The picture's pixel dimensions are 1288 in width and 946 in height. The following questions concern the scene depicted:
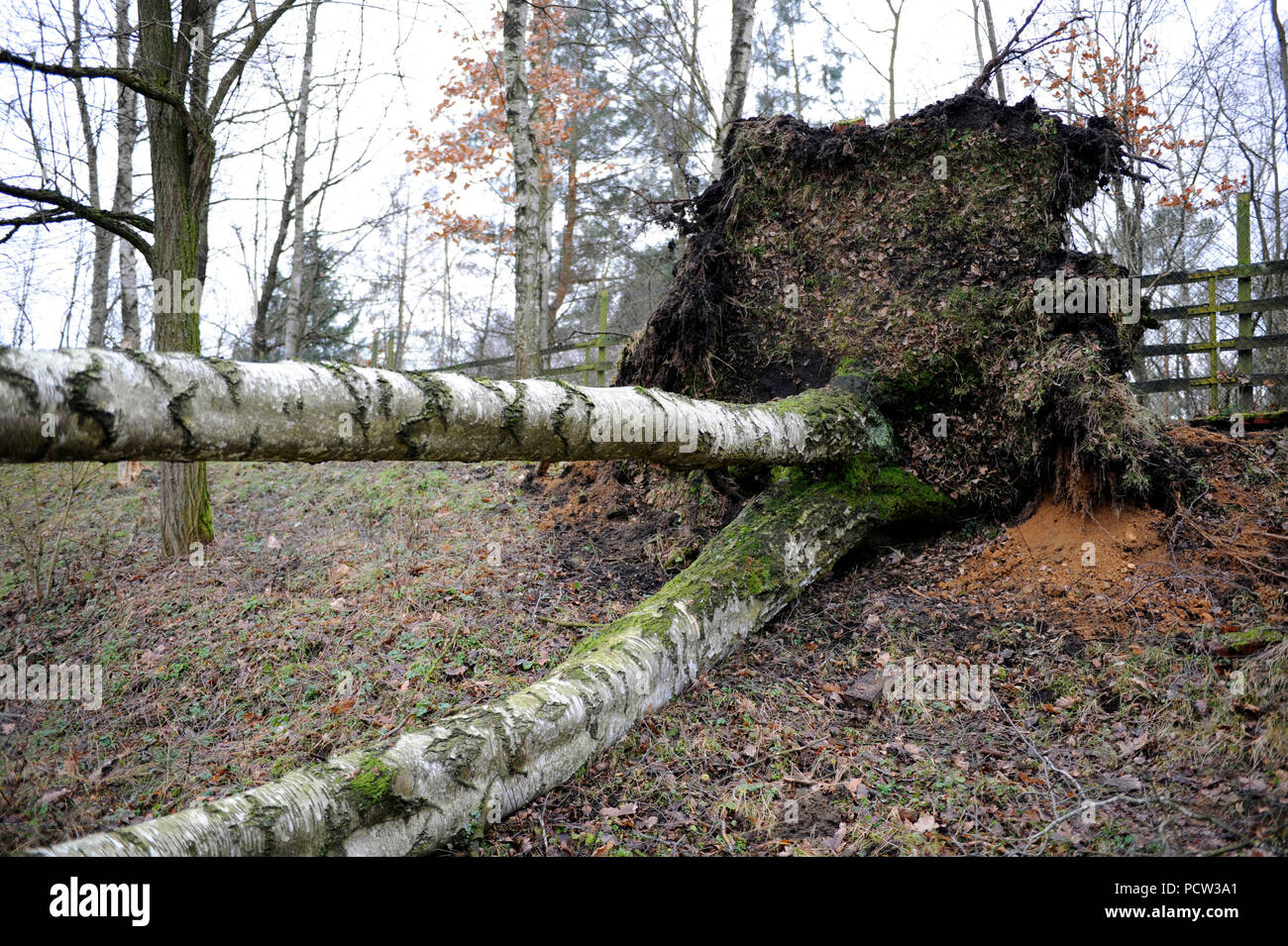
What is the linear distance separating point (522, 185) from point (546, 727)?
715 centimetres

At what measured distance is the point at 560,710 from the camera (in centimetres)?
366

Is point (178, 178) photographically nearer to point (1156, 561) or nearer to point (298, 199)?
point (298, 199)

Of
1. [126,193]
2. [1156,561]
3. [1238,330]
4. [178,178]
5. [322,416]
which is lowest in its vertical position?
[1156,561]

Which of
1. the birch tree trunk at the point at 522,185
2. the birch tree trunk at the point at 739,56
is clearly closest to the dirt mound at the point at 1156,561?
the birch tree trunk at the point at 522,185

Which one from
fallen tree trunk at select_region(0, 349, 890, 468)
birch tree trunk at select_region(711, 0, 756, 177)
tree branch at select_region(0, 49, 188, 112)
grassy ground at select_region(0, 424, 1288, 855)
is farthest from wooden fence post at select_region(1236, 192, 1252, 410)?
tree branch at select_region(0, 49, 188, 112)

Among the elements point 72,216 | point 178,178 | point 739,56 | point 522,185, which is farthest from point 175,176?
point 739,56

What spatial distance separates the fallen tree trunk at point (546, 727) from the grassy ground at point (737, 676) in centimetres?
A: 17

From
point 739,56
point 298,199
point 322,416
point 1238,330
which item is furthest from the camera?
point 298,199

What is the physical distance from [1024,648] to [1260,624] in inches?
45.7

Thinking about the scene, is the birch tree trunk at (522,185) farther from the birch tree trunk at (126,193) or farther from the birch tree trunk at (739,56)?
→ the birch tree trunk at (126,193)

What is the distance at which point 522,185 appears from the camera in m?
8.74

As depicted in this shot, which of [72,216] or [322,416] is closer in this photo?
→ [322,416]

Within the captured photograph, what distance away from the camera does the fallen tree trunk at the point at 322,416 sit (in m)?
2.34

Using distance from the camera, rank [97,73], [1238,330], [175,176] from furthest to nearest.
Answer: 1. [1238,330]
2. [175,176]
3. [97,73]
